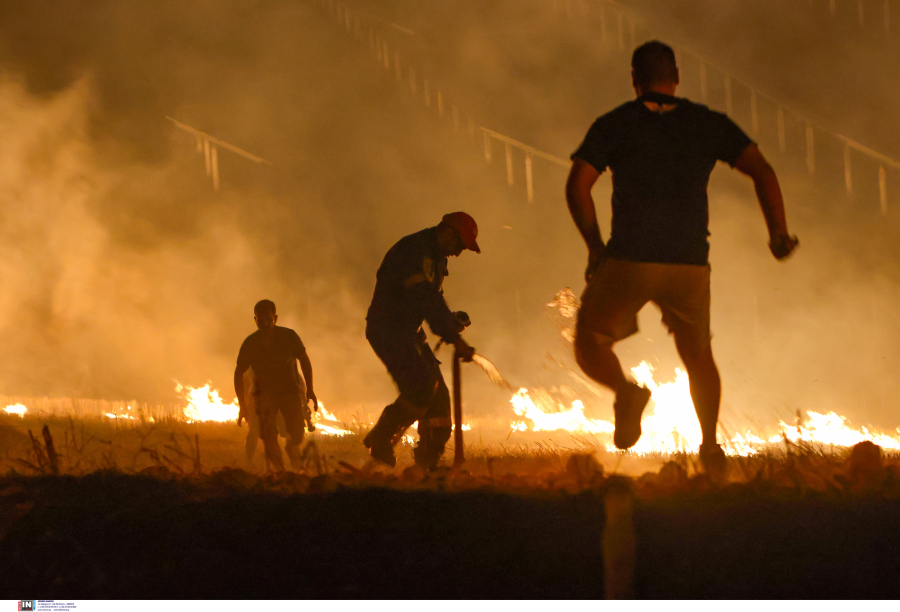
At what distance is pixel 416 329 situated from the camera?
5.84m

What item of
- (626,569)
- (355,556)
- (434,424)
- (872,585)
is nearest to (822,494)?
(872,585)

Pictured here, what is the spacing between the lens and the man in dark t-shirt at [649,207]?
3.97 metres

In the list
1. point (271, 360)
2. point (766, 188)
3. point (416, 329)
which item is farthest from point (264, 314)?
point (766, 188)

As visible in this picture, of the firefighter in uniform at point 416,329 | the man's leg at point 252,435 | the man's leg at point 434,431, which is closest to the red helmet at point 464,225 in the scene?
the firefighter in uniform at point 416,329

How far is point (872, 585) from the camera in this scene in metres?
2.59

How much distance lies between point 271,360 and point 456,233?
345 centimetres

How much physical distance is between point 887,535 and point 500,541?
1371 mm

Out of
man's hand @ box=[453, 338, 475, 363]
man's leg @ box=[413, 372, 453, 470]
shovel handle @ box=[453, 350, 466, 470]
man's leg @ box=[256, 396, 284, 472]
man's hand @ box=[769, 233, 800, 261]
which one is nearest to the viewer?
man's hand @ box=[769, 233, 800, 261]

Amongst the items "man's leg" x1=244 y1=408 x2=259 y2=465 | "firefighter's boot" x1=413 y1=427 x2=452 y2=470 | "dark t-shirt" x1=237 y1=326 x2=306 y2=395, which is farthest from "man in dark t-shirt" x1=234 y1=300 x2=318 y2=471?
"firefighter's boot" x1=413 y1=427 x2=452 y2=470

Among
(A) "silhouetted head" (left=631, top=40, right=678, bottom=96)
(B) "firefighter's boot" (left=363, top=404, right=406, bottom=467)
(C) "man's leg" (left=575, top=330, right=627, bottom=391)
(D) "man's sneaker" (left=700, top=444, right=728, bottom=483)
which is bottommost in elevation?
(D) "man's sneaker" (left=700, top=444, right=728, bottom=483)

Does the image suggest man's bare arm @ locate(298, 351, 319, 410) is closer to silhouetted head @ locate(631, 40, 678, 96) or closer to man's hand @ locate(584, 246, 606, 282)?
man's hand @ locate(584, 246, 606, 282)

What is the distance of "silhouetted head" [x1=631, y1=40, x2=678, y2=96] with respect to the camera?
4.04m

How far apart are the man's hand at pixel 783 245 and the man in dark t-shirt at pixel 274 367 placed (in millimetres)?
5754

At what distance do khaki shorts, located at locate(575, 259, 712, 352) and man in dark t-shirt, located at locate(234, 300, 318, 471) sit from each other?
502 centimetres
